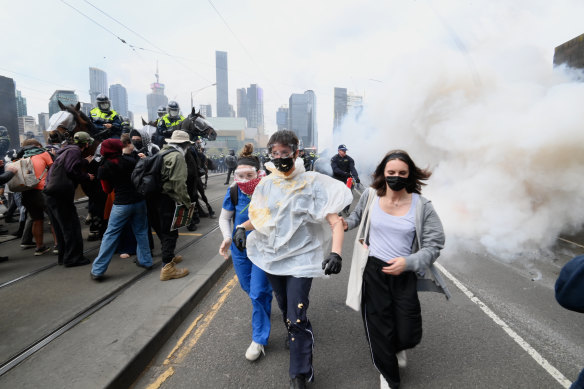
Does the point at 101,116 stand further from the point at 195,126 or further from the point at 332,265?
the point at 332,265

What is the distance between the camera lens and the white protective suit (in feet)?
8.25

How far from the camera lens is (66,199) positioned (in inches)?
183

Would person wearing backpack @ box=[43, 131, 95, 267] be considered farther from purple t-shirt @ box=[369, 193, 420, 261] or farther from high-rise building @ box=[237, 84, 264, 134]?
high-rise building @ box=[237, 84, 264, 134]

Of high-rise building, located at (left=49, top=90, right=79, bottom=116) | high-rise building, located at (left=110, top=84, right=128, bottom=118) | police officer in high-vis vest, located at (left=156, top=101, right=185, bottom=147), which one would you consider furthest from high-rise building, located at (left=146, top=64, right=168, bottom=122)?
police officer in high-vis vest, located at (left=156, top=101, right=185, bottom=147)

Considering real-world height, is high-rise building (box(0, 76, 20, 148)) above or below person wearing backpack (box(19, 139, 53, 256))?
above

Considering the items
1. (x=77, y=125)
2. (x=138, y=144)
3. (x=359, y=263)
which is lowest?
(x=359, y=263)

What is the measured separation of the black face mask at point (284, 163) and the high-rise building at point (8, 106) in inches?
993

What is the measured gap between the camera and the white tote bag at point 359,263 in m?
2.60

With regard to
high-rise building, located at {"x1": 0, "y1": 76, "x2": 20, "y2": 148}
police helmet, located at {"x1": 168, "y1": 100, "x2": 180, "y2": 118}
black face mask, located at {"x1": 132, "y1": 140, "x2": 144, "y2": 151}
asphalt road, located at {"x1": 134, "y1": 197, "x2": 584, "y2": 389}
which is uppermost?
high-rise building, located at {"x1": 0, "y1": 76, "x2": 20, "y2": 148}

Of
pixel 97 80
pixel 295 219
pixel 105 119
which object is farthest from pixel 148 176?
pixel 97 80

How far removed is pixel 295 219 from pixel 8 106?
27.1 m

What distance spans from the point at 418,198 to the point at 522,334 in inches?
81.7

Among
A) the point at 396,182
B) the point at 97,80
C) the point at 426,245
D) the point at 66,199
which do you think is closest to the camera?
the point at 426,245

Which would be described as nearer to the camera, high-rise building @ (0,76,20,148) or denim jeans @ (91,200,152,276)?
denim jeans @ (91,200,152,276)
